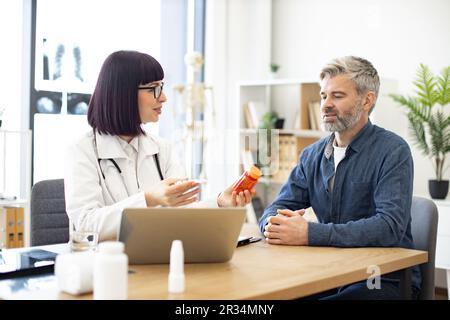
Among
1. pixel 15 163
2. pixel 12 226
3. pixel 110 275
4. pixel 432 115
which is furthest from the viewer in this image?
pixel 15 163

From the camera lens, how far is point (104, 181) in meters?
2.21

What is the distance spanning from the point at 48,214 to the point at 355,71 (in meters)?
1.30

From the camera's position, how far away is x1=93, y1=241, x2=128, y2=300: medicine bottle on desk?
1290 millimetres

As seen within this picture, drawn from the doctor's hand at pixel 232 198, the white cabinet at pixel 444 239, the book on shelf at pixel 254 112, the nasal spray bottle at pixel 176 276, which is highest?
the book on shelf at pixel 254 112

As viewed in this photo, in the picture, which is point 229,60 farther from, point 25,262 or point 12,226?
point 25,262

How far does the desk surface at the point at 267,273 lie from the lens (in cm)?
142

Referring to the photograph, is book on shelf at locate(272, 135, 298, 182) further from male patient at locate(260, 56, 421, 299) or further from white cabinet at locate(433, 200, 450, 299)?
male patient at locate(260, 56, 421, 299)

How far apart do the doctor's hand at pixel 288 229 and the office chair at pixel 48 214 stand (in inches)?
33.4

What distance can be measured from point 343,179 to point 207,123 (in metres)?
3.14

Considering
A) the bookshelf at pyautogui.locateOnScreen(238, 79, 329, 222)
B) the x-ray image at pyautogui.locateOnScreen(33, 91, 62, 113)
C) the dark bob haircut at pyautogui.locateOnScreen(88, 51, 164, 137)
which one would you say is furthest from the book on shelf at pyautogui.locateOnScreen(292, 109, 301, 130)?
the dark bob haircut at pyautogui.locateOnScreen(88, 51, 164, 137)

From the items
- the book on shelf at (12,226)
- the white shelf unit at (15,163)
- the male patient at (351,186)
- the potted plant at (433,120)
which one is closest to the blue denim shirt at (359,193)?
the male patient at (351,186)

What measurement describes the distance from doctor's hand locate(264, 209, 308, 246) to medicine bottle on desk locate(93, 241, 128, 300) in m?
0.87

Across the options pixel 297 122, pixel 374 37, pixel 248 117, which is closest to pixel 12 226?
pixel 248 117

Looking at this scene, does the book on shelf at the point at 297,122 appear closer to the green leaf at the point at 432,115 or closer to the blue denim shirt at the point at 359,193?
the green leaf at the point at 432,115
